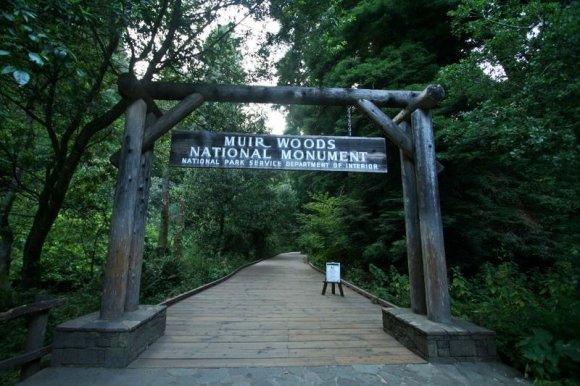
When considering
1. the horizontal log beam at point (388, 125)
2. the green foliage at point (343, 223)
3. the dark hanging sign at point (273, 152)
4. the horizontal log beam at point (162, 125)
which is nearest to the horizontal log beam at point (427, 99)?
the horizontal log beam at point (388, 125)

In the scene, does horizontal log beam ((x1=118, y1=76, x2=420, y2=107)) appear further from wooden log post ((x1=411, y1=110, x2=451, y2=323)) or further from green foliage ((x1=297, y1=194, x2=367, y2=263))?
green foliage ((x1=297, y1=194, x2=367, y2=263))

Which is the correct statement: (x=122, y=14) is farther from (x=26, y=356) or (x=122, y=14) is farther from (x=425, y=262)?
(x=425, y=262)

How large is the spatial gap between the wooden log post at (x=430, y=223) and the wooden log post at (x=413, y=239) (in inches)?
11.8

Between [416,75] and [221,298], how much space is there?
816 centimetres

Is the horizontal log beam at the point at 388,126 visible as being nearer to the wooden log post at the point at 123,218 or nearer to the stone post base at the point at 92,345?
the wooden log post at the point at 123,218

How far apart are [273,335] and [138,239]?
2422mm

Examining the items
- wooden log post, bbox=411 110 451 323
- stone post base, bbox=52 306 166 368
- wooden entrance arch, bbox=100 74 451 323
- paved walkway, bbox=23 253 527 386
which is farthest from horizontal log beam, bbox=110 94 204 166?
wooden log post, bbox=411 110 451 323

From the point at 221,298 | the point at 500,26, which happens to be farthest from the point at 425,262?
the point at 221,298

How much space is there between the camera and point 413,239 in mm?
4320

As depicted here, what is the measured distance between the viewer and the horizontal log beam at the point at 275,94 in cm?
429

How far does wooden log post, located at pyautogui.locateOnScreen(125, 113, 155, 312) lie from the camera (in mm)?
3912

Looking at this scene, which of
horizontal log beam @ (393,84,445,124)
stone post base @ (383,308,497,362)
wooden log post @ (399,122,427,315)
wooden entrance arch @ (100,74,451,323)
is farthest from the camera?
wooden log post @ (399,122,427,315)

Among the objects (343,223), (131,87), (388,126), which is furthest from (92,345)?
(343,223)

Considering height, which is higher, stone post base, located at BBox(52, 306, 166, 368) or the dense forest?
the dense forest
